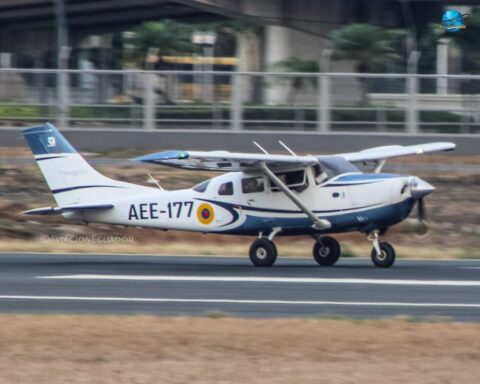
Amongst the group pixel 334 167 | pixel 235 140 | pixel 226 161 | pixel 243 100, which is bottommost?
pixel 334 167

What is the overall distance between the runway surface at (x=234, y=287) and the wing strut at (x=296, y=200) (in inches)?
27.1

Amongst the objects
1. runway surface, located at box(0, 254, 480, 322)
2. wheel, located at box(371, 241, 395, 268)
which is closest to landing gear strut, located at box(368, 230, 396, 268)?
wheel, located at box(371, 241, 395, 268)

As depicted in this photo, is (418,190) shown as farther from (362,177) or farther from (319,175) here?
(319,175)

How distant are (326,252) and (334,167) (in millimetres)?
1378

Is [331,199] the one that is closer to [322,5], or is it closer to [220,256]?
[220,256]

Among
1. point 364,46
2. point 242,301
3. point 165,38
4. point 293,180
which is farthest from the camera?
point 165,38

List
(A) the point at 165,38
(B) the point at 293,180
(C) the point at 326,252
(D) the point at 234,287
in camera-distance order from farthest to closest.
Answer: (A) the point at 165,38
(C) the point at 326,252
(B) the point at 293,180
(D) the point at 234,287

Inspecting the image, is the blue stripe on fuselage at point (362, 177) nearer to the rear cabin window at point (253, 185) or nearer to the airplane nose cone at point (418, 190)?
the airplane nose cone at point (418, 190)

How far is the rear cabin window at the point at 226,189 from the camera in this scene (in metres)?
19.9

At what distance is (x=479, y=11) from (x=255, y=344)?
34.2 metres

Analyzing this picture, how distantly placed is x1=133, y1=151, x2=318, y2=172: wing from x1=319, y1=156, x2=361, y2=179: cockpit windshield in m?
0.20

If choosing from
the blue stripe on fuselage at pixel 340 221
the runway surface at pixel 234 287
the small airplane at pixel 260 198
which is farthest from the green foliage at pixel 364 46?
the blue stripe on fuselage at pixel 340 221

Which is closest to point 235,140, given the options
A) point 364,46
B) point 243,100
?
point 243,100

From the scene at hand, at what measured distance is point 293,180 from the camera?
64.5 feet
